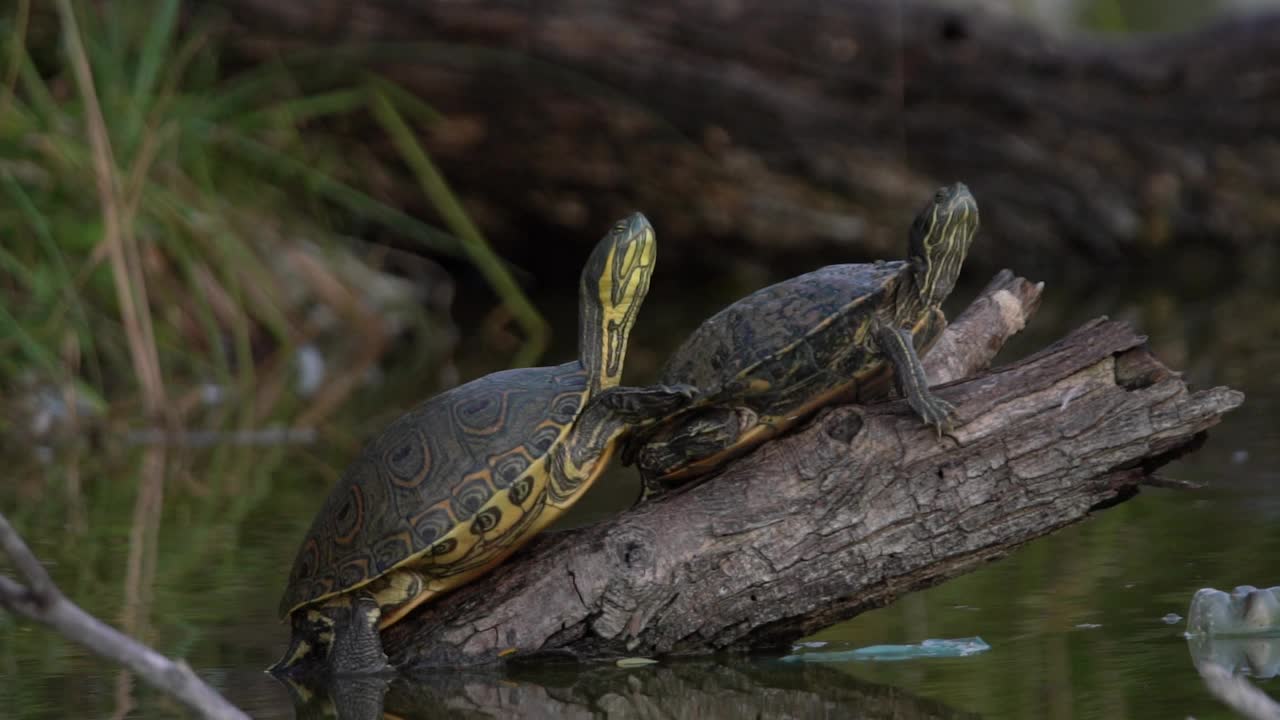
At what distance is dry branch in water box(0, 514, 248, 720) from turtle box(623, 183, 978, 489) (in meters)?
1.20

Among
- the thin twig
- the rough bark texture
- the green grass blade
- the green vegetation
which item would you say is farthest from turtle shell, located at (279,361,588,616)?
the rough bark texture

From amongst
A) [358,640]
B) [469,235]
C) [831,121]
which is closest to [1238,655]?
[358,640]

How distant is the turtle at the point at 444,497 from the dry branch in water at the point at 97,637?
0.94 metres

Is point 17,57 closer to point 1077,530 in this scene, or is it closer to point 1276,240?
point 1077,530

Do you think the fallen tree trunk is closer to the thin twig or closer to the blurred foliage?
the thin twig

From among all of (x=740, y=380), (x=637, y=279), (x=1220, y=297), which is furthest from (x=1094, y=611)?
(x=1220, y=297)

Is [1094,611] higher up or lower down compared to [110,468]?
lower down

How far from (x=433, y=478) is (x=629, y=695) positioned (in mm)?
494

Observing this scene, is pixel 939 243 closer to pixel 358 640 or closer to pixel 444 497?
pixel 444 497

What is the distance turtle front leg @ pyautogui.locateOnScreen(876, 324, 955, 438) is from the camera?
100 inches

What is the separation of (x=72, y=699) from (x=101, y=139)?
3.35 meters

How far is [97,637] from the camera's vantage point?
66.5 inches

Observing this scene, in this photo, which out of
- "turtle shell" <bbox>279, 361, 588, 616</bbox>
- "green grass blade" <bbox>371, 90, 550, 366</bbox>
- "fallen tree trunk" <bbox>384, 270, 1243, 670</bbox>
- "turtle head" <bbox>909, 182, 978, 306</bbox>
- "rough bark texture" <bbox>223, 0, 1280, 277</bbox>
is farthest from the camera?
"rough bark texture" <bbox>223, 0, 1280, 277</bbox>

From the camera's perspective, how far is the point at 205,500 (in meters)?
4.42
